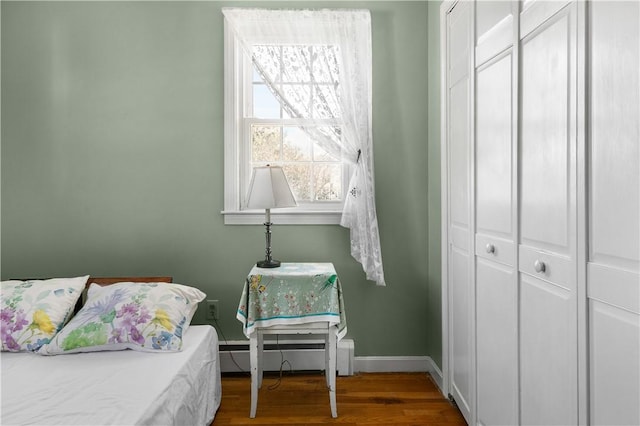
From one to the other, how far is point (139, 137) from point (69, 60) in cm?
68

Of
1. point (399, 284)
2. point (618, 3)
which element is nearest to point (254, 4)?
point (399, 284)

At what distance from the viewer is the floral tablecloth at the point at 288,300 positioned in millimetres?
2324

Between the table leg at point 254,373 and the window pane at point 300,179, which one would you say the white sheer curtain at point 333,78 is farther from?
the table leg at point 254,373

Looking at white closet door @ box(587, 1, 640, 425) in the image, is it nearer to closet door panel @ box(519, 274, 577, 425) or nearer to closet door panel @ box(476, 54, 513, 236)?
closet door panel @ box(519, 274, 577, 425)

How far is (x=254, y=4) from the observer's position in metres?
2.90

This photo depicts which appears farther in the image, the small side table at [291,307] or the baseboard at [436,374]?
the baseboard at [436,374]

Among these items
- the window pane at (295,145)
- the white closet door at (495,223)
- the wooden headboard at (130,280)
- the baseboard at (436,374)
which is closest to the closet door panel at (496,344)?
the white closet door at (495,223)

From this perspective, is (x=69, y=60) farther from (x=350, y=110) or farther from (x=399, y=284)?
(x=399, y=284)

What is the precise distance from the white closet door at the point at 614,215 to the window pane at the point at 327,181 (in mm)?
1884

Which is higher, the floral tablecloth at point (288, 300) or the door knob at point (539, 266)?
the door knob at point (539, 266)

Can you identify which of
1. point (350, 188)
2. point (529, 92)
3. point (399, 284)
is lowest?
point (399, 284)

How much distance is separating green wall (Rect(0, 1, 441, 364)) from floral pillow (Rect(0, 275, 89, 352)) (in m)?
0.58

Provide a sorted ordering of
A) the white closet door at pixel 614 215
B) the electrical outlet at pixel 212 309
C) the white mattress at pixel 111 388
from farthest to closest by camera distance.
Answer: the electrical outlet at pixel 212 309, the white mattress at pixel 111 388, the white closet door at pixel 614 215

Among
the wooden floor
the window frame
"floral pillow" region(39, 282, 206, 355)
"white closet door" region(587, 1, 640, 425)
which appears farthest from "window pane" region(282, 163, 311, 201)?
"white closet door" region(587, 1, 640, 425)
